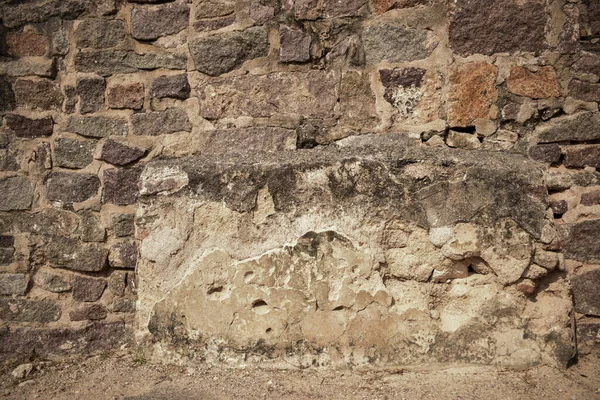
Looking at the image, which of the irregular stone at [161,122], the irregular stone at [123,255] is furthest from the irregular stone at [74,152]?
the irregular stone at [123,255]

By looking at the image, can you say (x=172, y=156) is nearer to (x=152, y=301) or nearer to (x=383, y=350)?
(x=152, y=301)

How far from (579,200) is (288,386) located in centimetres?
148

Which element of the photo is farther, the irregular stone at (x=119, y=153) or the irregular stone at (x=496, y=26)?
the irregular stone at (x=119, y=153)

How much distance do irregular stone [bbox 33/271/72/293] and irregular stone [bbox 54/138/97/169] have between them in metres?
0.55

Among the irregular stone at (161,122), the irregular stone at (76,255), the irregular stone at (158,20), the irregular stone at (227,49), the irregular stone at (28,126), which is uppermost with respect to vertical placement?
the irregular stone at (158,20)

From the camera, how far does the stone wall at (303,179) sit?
2.12m

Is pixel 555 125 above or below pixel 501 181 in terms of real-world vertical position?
above

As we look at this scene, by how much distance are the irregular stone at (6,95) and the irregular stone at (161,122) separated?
0.62 m

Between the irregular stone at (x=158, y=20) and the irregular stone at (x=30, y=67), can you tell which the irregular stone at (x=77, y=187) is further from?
the irregular stone at (x=158, y=20)

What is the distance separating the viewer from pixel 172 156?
2.66 metres

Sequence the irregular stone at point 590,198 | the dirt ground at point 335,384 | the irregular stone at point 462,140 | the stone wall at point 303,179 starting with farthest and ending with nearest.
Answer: the irregular stone at point 462,140 < the irregular stone at point 590,198 < the stone wall at point 303,179 < the dirt ground at point 335,384

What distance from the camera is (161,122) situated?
104 inches

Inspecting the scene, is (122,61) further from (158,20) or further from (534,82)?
(534,82)

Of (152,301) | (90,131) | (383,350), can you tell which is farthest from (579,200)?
(90,131)
